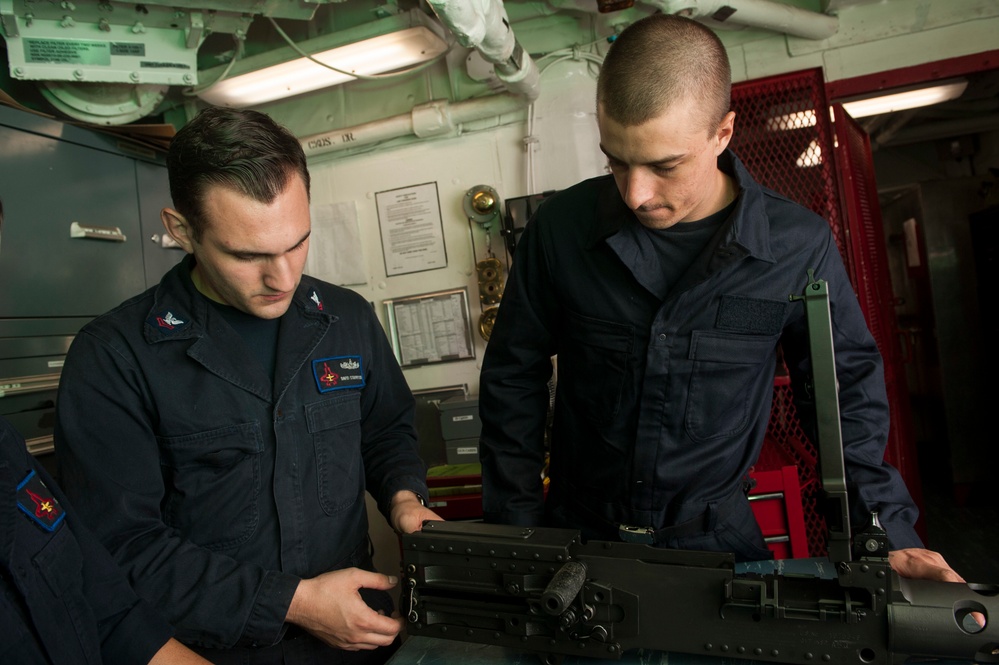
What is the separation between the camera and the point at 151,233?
2.88 m

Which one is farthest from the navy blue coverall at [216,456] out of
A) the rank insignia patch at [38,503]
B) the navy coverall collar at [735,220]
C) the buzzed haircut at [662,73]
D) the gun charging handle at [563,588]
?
the buzzed haircut at [662,73]

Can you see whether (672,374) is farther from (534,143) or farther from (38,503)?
(534,143)

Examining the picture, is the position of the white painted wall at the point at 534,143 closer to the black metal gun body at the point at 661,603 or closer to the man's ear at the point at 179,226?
the man's ear at the point at 179,226

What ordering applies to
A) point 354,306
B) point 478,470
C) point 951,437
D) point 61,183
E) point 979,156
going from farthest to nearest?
point 979,156 < point 951,437 < point 478,470 < point 61,183 < point 354,306

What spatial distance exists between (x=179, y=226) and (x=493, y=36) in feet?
4.57

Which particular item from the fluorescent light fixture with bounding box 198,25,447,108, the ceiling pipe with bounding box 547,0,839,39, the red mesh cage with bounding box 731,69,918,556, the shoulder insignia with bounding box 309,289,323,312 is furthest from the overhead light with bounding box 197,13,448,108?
the shoulder insignia with bounding box 309,289,323,312

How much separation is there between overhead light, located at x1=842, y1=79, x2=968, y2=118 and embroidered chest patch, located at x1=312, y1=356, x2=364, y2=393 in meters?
2.78

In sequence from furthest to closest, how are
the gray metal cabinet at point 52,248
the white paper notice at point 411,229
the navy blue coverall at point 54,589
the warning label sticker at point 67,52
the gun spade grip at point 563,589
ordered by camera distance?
the white paper notice at point 411,229 < the warning label sticker at point 67,52 < the gray metal cabinet at point 52,248 < the gun spade grip at point 563,589 < the navy blue coverall at point 54,589

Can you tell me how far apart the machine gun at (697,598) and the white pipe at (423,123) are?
91.7 inches

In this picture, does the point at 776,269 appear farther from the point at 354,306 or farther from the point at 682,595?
the point at 354,306

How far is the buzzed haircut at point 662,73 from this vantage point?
121cm

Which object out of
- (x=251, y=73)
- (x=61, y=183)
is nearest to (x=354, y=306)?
(x=61, y=183)

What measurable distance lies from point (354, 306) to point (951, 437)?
14.9ft

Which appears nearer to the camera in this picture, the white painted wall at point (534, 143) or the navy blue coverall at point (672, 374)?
the navy blue coverall at point (672, 374)
